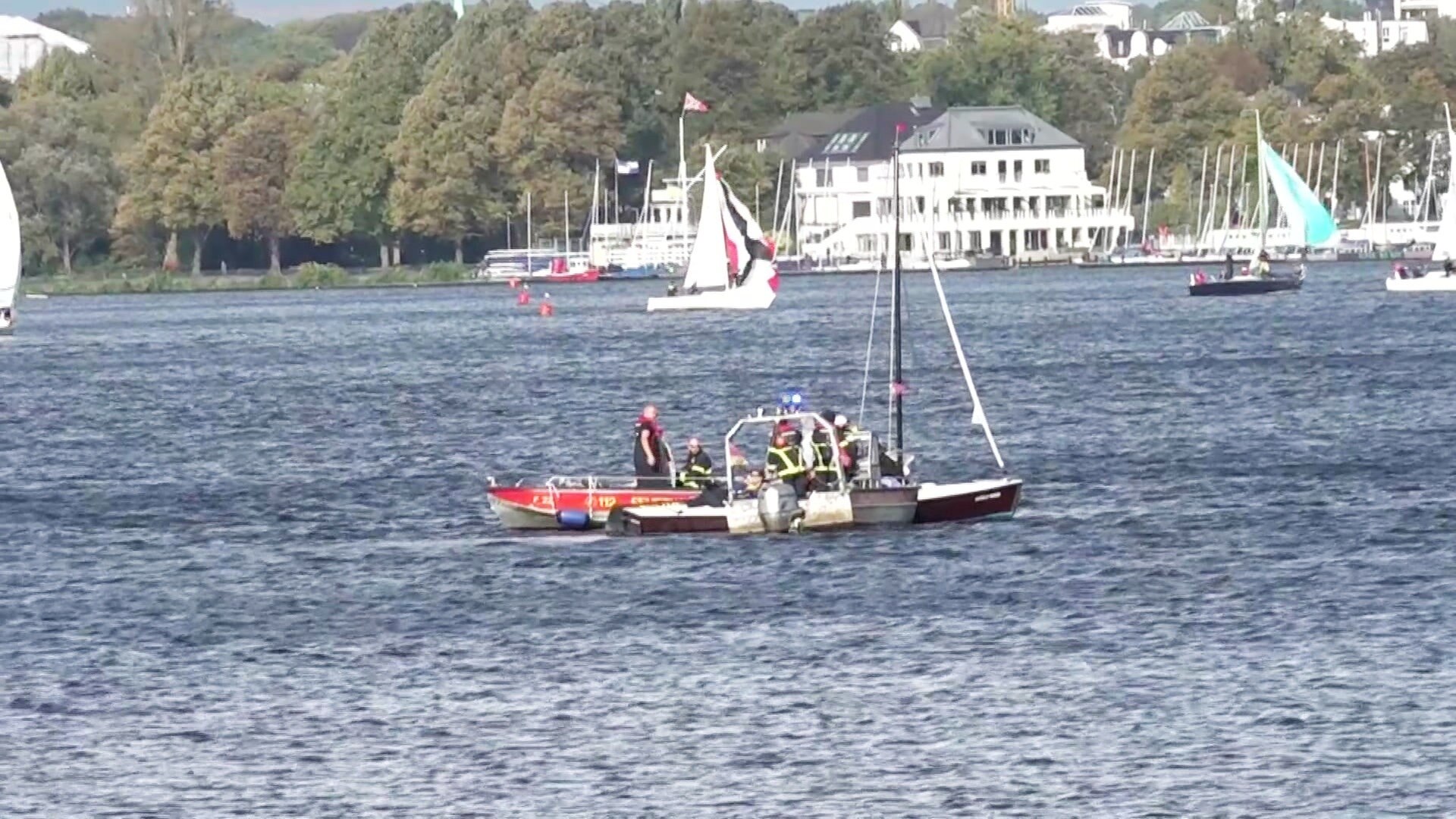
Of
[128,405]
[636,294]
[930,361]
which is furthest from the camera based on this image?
[636,294]

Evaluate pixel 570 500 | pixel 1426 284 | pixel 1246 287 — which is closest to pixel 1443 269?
pixel 1426 284

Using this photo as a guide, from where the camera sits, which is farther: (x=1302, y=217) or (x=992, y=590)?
(x=1302, y=217)

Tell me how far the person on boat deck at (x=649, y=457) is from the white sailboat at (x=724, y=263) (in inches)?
3262

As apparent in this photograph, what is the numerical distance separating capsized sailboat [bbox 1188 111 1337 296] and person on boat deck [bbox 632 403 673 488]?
326 ft

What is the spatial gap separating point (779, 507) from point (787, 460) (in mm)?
802

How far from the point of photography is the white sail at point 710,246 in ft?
438

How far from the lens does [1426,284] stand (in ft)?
443

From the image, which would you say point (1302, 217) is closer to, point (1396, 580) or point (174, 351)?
point (174, 351)

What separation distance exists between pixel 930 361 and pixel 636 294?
77527mm

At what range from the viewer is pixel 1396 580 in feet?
136

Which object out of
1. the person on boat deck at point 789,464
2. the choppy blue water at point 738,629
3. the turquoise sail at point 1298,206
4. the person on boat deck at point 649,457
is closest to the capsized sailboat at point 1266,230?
the turquoise sail at point 1298,206

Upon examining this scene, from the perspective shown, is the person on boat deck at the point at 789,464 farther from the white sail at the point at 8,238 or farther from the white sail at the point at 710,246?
the white sail at the point at 8,238

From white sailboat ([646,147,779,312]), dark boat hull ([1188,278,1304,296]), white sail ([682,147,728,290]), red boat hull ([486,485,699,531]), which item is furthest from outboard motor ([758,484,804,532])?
dark boat hull ([1188,278,1304,296])

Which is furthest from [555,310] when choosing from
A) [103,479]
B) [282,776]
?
[282,776]
